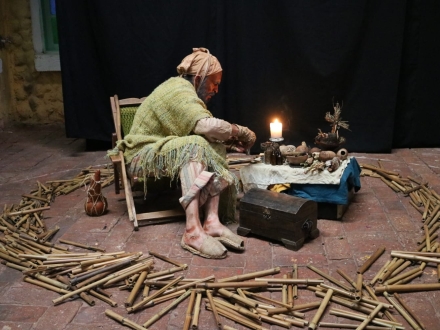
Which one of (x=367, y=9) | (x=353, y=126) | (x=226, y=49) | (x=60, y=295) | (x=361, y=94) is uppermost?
(x=367, y=9)

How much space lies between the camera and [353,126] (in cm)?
542

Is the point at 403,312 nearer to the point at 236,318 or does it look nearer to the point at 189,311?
the point at 236,318

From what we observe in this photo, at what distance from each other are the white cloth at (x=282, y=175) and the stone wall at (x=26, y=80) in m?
3.75

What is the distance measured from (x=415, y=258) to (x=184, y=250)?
1373 mm

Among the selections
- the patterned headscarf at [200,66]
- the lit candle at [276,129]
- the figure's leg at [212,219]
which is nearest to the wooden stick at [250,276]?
the figure's leg at [212,219]

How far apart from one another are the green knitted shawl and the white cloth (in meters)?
0.29

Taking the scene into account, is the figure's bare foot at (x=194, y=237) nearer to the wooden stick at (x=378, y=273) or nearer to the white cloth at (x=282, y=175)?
the white cloth at (x=282, y=175)

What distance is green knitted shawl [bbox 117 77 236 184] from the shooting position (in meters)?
3.44

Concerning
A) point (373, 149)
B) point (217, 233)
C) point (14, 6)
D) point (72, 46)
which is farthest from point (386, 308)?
point (14, 6)

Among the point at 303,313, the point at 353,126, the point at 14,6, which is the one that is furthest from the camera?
the point at 14,6

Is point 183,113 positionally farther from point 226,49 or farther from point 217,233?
point 226,49

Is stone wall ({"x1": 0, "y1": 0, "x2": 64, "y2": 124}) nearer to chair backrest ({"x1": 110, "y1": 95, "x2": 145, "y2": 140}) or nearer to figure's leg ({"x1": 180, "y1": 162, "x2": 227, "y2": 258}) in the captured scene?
chair backrest ({"x1": 110, "y1": 95, "x2": 145, "y2": 140})

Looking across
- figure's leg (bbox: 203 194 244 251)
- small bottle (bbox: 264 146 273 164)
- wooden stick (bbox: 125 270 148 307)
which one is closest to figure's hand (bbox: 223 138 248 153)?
small bottle (bbox: 264 146 273 164)

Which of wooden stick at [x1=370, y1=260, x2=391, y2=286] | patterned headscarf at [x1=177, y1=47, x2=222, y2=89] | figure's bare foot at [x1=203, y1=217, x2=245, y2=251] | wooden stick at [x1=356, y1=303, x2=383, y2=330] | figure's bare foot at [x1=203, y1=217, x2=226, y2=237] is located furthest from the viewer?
patterned headscarf at [x1=177, y1=47, x2=222, y2=89]
